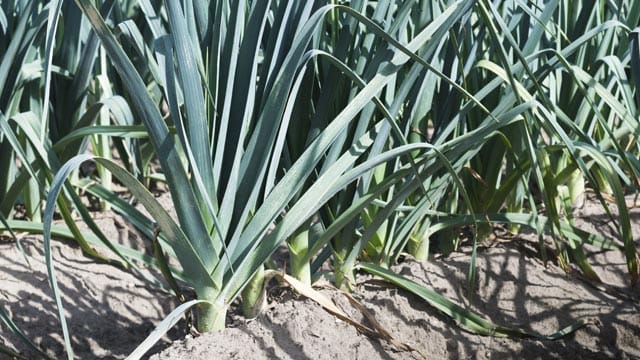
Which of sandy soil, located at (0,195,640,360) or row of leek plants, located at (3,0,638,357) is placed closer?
row of leek plants, located at (3,0,638,357)

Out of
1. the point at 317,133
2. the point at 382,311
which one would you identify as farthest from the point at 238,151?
the point at 382,311

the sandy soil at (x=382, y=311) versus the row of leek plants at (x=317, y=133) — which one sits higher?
the row of leek plants at (x=317, y=133)

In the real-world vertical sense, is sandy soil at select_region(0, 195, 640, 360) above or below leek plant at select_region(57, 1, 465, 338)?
below

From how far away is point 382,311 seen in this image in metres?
2.02

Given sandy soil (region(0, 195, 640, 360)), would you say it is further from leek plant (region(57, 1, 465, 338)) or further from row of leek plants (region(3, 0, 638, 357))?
leek plant (region(57, 1, 465, 338))

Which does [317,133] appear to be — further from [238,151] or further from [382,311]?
[382,311]

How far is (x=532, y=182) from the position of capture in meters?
2.99

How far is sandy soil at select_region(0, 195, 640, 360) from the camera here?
6.08 feet

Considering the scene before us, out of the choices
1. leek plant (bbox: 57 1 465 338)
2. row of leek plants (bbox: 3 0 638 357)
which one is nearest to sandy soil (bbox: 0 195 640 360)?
row of leek plants (bbox: 3 0 638 357)

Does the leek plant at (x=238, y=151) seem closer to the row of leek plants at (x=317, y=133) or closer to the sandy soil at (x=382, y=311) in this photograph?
the row of leek plants at (x=317, y=133)

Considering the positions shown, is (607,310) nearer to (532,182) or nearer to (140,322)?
(532,182)

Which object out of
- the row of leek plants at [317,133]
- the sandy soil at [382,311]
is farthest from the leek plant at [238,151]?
the sandy soil at [382,311]

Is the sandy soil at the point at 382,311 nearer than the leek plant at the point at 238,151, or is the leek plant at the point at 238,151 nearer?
the leek plant at the point at 238,151

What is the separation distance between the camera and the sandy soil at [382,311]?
1.85 meters
